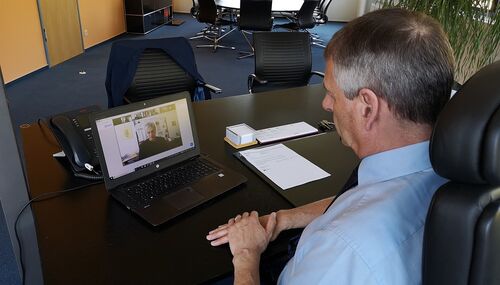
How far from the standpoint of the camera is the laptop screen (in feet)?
3.81

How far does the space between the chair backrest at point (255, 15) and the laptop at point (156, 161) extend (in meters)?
4.18

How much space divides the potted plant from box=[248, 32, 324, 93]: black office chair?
782 mm

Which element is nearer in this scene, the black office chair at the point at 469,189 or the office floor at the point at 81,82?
the black office chair at the point at 469,189

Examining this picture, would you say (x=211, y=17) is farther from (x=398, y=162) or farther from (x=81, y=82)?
(x=398, y=162)

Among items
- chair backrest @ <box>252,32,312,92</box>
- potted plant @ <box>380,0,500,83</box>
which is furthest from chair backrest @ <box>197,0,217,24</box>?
potted plant @ <box>380,0,500,83</box>

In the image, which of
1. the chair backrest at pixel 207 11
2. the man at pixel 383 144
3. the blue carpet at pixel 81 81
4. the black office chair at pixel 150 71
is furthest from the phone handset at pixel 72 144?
the chair backrest at pixel 207 11

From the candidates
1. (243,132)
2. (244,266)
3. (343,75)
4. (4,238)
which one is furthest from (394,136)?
(4,238)

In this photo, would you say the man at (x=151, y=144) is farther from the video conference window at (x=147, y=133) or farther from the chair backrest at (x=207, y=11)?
the chair backrest at (x=207, y=11)

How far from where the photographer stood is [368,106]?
2.58 feet

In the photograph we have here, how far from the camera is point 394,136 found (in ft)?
2.58

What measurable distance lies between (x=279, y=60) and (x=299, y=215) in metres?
2.06

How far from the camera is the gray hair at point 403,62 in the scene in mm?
733

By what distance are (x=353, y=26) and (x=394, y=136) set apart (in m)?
0.24

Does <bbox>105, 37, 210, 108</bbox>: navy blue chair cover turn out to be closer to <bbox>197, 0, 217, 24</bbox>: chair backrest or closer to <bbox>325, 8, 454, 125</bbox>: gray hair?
<bbox>325, 8, 454, 125</bbox>: gray hair
